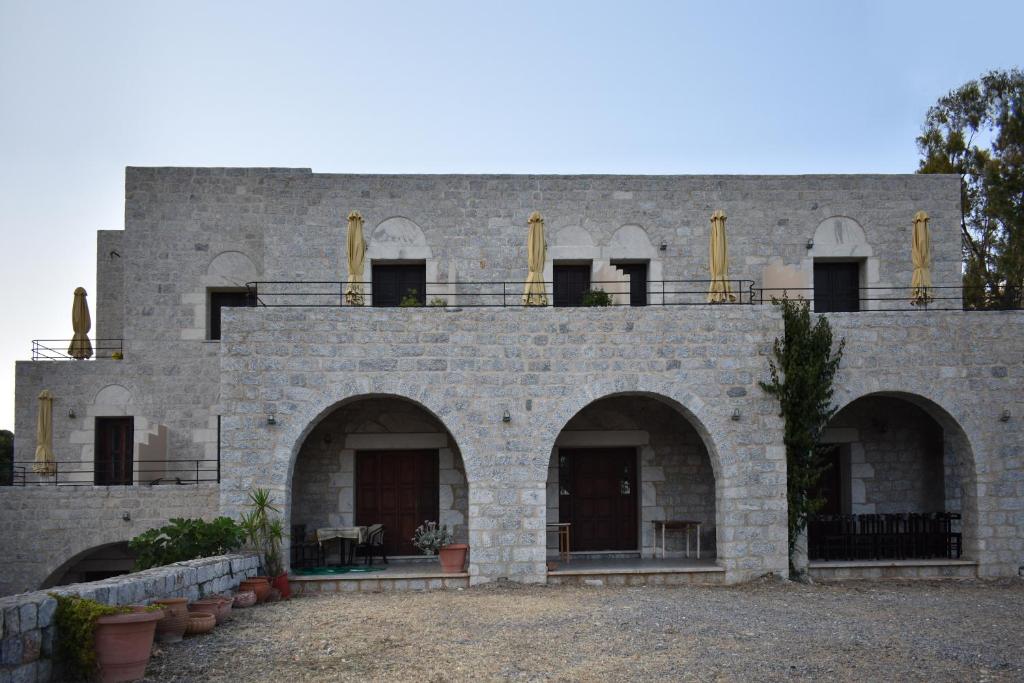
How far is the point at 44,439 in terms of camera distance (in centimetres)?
1580

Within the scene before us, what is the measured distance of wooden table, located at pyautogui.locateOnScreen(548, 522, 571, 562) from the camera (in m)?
14.1

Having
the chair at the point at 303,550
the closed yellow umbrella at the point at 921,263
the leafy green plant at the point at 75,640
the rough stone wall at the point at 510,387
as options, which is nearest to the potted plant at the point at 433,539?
the rough stone wall at the point at 510,387

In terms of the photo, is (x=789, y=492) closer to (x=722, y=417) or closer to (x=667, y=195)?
(x=722, y=417)

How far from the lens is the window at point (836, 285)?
53.5 ft

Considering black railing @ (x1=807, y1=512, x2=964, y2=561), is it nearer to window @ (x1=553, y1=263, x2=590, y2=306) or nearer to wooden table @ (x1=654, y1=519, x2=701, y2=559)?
wooden table @ (x1=654, y1=519, x2=701, y2=559)

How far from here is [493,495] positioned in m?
12.7

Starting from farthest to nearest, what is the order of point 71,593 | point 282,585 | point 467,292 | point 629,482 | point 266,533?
point 467,292 → point 629,482 → point 266,533 → point 282,585 → point 71,593

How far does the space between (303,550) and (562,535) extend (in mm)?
3940

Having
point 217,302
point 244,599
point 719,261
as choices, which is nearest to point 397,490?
point 244,599

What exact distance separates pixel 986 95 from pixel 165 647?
2461 cm

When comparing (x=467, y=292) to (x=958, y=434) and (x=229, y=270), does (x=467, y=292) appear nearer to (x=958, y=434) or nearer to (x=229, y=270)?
(x=229, y=270)

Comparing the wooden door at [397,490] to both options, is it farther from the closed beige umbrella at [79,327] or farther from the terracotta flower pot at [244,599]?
the closed beige umbrella at [79,327]

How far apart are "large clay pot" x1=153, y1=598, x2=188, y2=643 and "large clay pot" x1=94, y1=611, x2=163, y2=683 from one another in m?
1.38

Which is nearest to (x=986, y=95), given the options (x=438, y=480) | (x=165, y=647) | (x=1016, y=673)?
(x=438, y=480)
